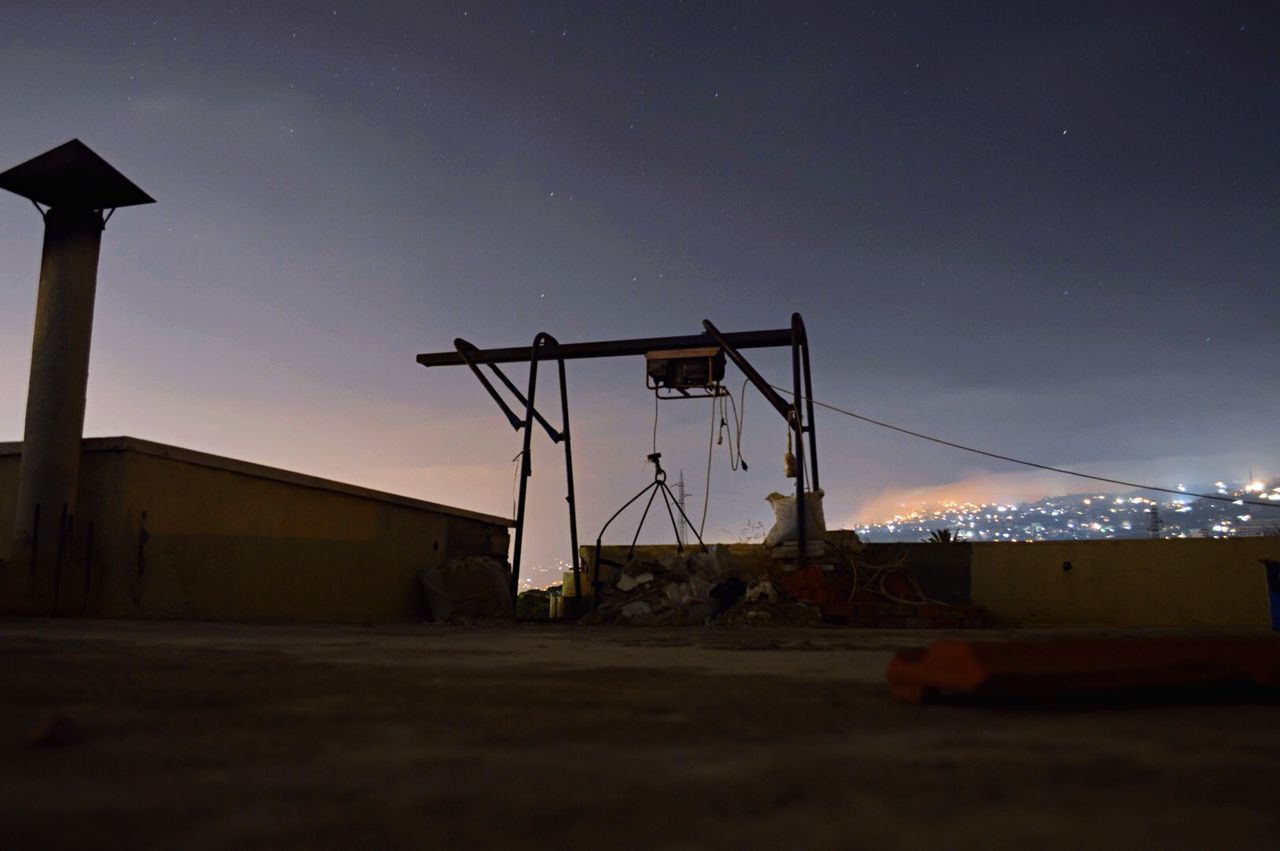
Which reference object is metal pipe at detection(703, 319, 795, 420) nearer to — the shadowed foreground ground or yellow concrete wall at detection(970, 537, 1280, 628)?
yellow concrete wall at detection(970, 537, 1280, 628)

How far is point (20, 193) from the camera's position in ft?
23.7

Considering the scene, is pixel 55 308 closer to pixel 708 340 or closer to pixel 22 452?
pixel 22 452

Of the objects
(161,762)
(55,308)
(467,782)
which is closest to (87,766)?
(161,762)

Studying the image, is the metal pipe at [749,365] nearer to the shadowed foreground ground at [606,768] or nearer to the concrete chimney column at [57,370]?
the concrete chimney column at [57,370]

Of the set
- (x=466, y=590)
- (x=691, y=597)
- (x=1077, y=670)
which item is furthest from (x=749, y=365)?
(x=1077, y=670)

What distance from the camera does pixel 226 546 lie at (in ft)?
26.3

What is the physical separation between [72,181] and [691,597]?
267 inches

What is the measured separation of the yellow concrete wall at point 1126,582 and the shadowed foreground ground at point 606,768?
9.39 m

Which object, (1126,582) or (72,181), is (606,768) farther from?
(1126,582)

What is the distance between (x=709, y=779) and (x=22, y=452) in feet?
25.6

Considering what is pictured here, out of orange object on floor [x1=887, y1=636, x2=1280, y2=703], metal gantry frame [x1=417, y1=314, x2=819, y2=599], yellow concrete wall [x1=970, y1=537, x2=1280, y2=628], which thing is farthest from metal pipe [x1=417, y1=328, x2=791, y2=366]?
orange object on floor [x1=887, y1=636, x2=1280, y2=703]

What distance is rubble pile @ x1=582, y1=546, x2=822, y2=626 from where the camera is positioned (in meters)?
8.65

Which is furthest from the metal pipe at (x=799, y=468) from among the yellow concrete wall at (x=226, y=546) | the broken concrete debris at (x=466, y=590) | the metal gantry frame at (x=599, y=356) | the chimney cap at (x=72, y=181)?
the chimney cap at (x=72, y=181)

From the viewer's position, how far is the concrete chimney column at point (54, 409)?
6633mm
